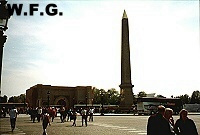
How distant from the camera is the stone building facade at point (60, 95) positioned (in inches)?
3418

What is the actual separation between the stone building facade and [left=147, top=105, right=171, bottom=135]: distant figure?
8150 centimetres

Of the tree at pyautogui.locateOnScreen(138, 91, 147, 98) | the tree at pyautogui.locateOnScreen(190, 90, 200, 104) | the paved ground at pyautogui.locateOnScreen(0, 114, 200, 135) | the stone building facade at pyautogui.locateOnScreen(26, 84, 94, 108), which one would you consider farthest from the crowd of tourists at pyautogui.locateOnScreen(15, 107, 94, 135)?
the tree at pyautogui.locateOnScreen(138, 91, 147, 98)

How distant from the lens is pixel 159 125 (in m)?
6.26

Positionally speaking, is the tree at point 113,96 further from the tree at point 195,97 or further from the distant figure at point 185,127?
the distant figure at point 185,127

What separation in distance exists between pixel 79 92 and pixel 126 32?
41430mm

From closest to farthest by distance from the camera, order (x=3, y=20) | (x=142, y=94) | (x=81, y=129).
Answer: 1. (x=3, y=20)
2. (x=81, y=129)
3. (x=142, y=94)

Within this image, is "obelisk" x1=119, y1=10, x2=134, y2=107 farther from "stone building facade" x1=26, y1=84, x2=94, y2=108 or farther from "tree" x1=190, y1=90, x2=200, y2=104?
"tree" x1=190, y1=90, x2=200, y2=104

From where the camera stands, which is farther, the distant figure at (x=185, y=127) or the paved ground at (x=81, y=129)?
the paved ground at (x=81, y=129)

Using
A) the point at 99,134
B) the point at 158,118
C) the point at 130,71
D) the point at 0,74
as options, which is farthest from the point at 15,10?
the point at 130,71

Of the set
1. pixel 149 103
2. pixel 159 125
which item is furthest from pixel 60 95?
pixel 159 125

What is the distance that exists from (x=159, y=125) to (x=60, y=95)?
281 ft

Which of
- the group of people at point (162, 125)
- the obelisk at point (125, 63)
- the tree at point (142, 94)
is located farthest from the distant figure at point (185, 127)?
the tree at point (142, 94)

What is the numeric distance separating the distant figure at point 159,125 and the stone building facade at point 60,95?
267 feet

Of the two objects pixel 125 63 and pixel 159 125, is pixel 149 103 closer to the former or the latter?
pixel 125 63
